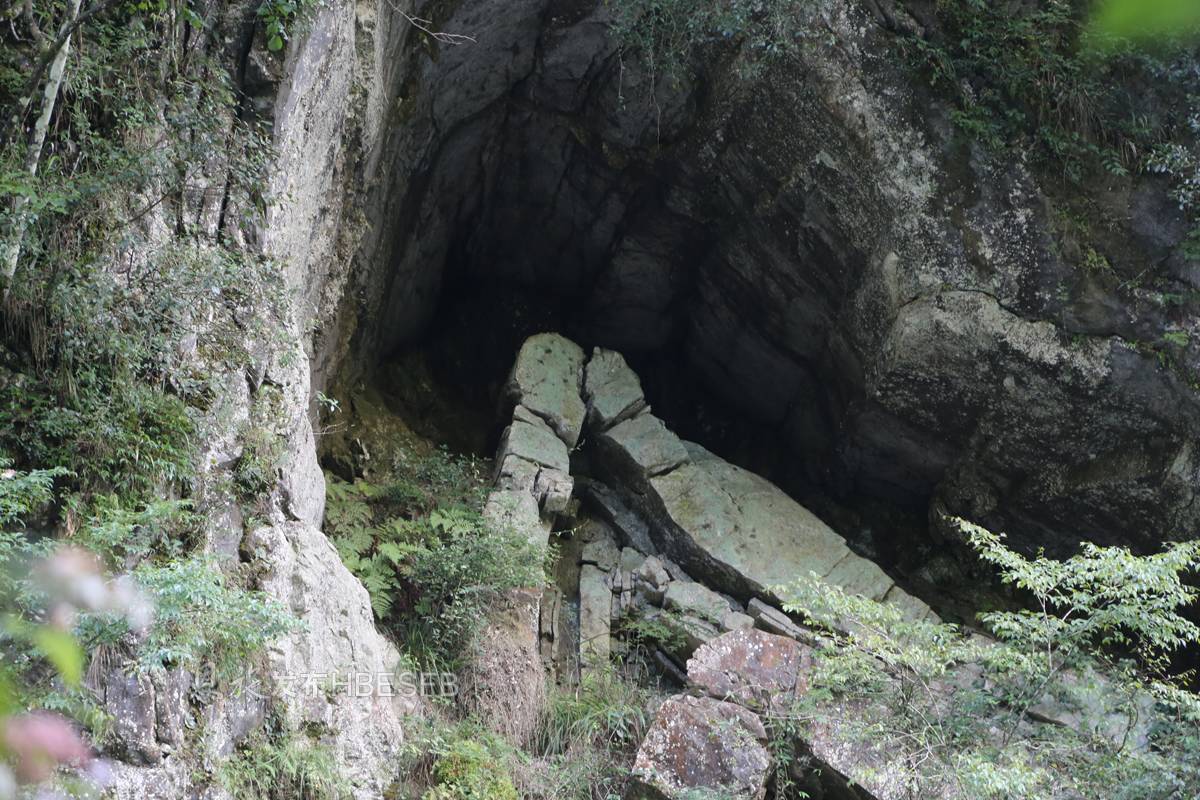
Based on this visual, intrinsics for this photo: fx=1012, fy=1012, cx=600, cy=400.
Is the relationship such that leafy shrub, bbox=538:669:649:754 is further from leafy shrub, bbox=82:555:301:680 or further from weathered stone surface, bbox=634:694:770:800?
leafy shrub, bbox=82:555:301:680

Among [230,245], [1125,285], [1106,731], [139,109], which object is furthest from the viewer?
[1125,285]

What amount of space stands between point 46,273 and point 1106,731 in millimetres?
7434

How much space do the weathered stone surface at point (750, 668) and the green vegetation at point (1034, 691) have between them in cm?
66

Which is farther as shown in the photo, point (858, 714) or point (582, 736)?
point (582, 736)

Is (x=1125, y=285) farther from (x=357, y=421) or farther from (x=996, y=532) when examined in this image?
(x=357, y=421)

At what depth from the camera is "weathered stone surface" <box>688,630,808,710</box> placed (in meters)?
7.65

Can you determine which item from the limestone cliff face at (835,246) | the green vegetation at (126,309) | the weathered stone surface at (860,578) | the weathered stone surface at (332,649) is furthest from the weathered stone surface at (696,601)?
the green vegetation at (126,309)

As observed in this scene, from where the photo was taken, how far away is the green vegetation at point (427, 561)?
25.9 feet

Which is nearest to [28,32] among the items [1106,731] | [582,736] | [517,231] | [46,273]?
[46,273]

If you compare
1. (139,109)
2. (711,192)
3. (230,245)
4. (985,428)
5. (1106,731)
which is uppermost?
(711,192)

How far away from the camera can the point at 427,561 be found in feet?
26.7

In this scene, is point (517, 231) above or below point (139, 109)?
above

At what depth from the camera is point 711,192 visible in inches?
418

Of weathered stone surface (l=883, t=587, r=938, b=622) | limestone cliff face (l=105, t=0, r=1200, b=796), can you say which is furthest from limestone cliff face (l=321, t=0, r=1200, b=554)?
weathered stone surface (l=883, t=587, r=938, b=622)
